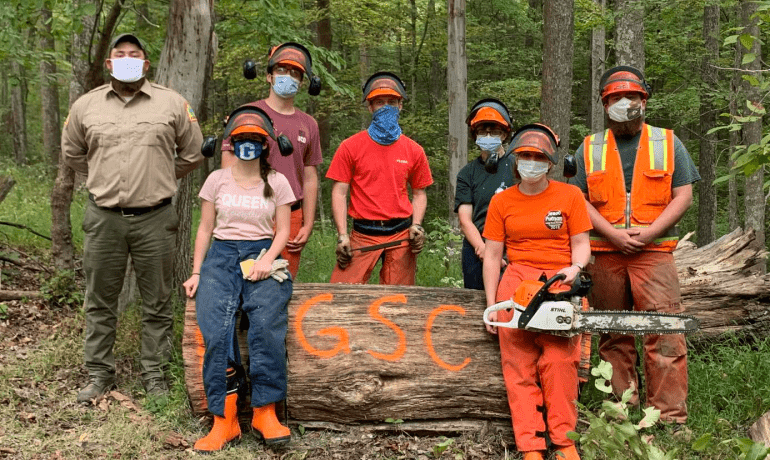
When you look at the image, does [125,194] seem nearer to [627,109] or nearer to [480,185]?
[480,185]

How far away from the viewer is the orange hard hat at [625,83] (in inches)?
194

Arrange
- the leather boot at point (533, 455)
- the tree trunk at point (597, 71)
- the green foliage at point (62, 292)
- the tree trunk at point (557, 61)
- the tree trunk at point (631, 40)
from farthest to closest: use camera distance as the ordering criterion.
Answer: the tree trunk at point (597, 71), the tree trunk at point (631, 40), the tree trunk at point (557, 61), the green foliage at point (62, 292), the leather boot at point (533, 455)

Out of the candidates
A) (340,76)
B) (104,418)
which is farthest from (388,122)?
(340,76)

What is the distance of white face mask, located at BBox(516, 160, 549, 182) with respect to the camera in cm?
446

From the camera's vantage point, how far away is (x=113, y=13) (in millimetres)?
7383

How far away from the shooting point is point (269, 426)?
14.9 feet

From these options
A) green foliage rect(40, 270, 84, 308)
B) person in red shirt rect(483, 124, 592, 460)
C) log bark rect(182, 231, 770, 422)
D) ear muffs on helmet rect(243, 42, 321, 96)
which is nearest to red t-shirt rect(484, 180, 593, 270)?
person in red shirt rect(483, 124, 592, 460)

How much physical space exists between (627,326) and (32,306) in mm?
5903

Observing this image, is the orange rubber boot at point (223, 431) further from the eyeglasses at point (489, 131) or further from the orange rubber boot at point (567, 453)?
the eyeglasses at point (489, 131)

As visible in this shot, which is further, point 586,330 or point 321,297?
point 321,297

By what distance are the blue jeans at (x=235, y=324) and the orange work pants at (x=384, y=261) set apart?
104 cm

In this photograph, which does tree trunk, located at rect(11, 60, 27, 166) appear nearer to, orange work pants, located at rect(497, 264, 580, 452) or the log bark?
the log bark

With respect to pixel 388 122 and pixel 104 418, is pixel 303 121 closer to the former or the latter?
pixel 388 122

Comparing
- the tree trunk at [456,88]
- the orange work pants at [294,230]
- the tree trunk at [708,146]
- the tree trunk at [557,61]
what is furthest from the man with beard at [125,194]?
the tree trunk at [708,146]
